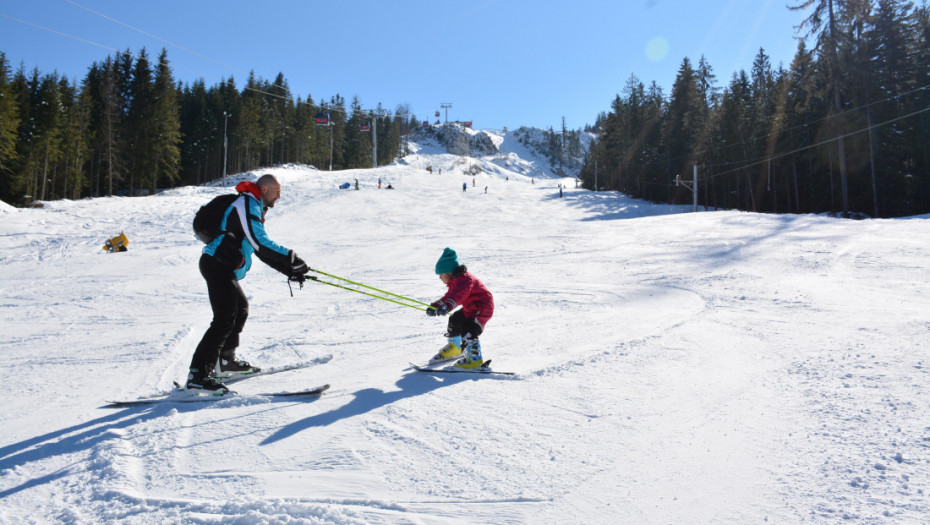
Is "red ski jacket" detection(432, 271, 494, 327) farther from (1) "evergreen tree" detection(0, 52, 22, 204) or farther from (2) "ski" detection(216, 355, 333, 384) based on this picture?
(1) "evergreen tree" detection(0, 52, 22, 204)

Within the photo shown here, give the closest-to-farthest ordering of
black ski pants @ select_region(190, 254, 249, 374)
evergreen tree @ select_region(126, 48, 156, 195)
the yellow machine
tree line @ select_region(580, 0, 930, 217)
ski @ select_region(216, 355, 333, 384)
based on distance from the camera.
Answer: black ski pants @ select_region(190, 254, 249, 374)
ski @ select_region(216, 355, 333, 384)
the yellow machine
tree line @ select_region(580, 0, 930, 217)
evergreen tree @ select_region(126, 48, 156, 195)

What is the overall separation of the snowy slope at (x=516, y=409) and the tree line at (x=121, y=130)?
27.5m

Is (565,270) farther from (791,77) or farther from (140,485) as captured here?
(791,77)

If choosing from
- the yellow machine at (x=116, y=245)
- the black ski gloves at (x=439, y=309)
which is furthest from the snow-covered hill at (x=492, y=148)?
the black ski gloves at (x=439, y=309)

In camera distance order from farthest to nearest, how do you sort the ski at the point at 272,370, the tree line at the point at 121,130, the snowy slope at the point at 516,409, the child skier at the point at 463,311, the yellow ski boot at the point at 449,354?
the tree line at the point at 121,130, the yellow ski boot at the point at 449,354, the child skier at the point at 463,311, the ski at the point at 272,370, the snowy slope at the point at 516,409

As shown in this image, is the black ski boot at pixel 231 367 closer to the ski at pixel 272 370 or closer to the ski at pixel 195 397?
the ski at pixel 272 370

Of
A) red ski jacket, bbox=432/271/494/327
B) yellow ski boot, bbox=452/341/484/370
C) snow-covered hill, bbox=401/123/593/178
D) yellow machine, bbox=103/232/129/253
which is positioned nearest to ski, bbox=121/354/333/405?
yellow ski boot, bbox=452/341/484/370

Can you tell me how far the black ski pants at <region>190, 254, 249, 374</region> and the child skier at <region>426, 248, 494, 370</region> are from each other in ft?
6.32

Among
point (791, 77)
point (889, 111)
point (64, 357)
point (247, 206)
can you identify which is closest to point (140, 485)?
point (247, 206)

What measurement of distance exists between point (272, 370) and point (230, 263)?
1.40 metres

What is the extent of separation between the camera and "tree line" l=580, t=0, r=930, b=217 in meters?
25.3

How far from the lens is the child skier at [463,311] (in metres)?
4.88

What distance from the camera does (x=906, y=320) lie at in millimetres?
5688

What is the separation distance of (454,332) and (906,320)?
543 centimetres
